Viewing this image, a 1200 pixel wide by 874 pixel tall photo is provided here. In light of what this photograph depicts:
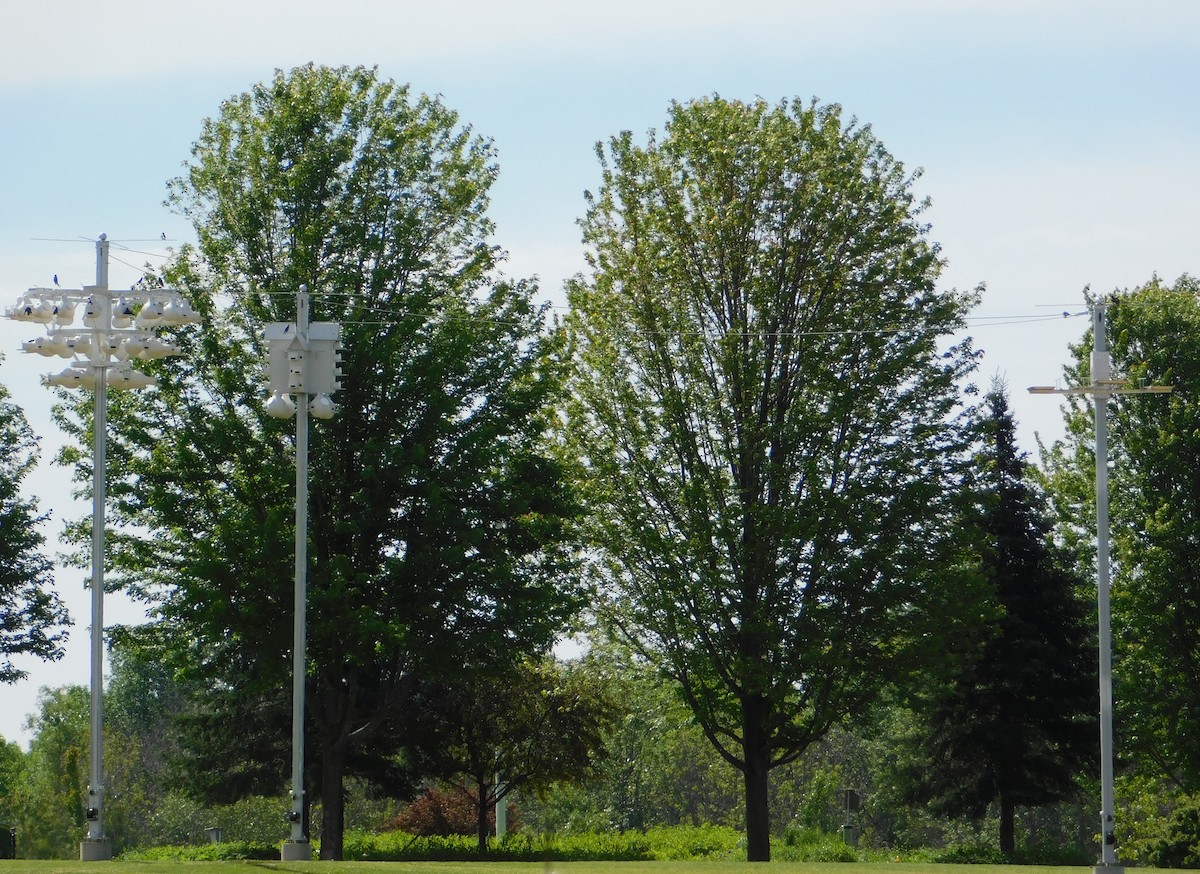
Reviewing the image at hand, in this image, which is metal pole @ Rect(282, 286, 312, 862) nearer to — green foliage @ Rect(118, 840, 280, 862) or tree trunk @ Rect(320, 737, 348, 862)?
tree trunk @ Rect(320, 737, 348, 862)

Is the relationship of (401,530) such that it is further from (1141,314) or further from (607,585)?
(1141,314)

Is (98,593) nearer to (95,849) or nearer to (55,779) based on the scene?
(95,849)

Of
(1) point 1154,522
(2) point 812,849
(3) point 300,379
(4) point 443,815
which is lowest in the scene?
(4) point 443,815

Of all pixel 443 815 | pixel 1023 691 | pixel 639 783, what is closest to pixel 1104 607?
pixel 1023 691

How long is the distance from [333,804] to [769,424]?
1149 cm

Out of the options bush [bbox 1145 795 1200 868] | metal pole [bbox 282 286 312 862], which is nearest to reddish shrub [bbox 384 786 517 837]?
bush [bbox 1145 795 1200 868]

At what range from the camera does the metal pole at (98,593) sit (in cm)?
2047

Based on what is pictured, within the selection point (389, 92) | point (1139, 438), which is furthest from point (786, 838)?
point (389, 92)

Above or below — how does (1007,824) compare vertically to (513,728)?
below

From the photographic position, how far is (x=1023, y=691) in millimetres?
37781

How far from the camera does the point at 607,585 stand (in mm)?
31781

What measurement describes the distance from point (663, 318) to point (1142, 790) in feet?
81.6

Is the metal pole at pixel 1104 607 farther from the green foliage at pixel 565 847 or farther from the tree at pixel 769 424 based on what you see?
the green foliage at pixel 565 847

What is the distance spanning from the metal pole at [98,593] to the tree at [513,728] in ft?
54.4
